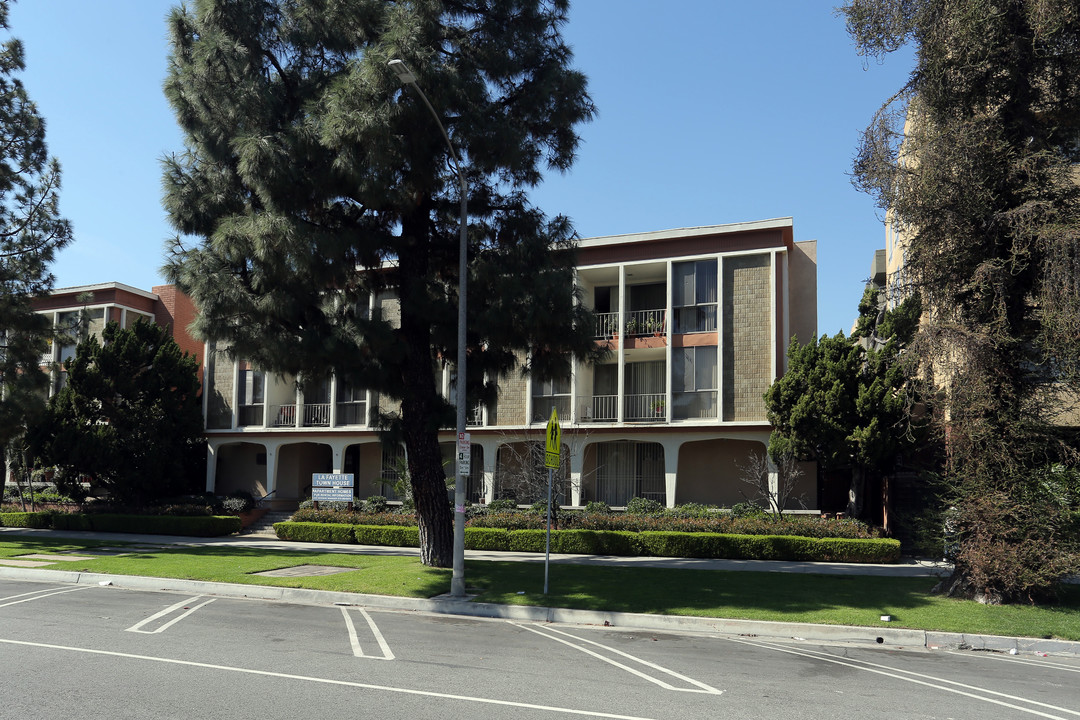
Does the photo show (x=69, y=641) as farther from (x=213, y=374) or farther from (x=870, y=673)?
(x=213, y=374)

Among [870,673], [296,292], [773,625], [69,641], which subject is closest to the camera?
[870,673]

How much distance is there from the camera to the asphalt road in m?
6.81

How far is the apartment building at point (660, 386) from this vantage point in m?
26.3

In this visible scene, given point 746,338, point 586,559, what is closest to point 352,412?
point 586,559

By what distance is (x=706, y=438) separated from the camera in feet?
87.1

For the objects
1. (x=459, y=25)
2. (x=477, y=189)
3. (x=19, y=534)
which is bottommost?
(x=19, y=534)

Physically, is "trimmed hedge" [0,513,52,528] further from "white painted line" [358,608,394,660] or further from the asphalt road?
"white painted line" [358,608,394,660]

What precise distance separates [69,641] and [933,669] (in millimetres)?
10014

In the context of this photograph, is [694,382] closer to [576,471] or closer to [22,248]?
[576,471]

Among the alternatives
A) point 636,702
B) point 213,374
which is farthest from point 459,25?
point 213,374

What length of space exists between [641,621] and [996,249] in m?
8.30

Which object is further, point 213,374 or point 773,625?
point 213,374

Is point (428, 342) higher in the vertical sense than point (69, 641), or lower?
higher

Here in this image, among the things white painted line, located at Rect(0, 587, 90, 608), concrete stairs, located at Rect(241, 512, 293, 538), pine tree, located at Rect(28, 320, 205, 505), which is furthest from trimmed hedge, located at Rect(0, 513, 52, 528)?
white painted line, located at Rect(0, 587, 90, 608)
